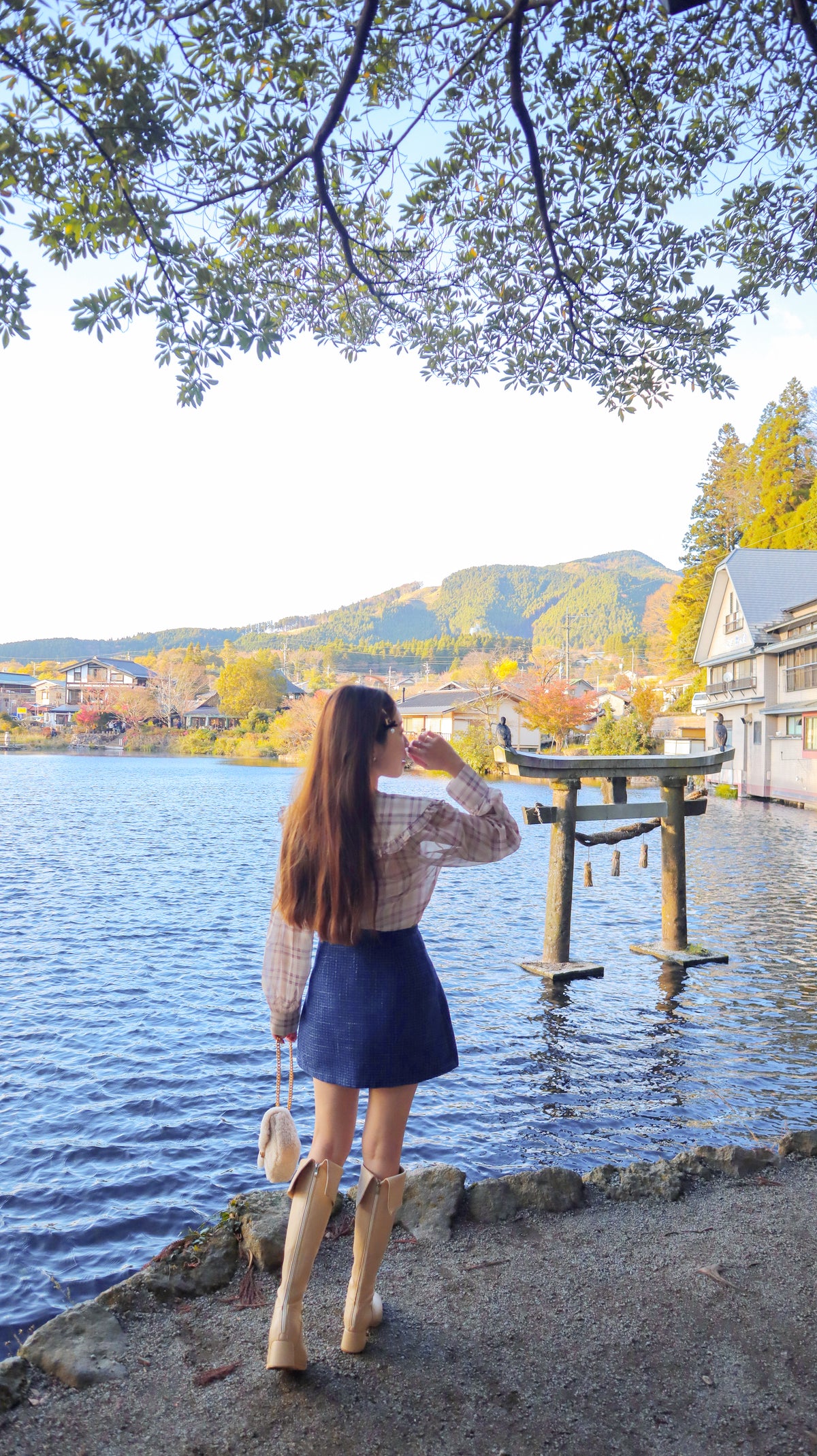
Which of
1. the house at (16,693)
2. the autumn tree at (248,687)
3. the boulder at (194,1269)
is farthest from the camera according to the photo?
the house at (16,693)

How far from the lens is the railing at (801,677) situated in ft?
89.0

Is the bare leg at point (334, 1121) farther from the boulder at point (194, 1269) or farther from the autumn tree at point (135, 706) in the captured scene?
the autumn tree at point (135, 706)

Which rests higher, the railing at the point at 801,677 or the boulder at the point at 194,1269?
the railing at the point at 801,677

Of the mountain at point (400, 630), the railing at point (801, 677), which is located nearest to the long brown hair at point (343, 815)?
the railing at point (801, 677)

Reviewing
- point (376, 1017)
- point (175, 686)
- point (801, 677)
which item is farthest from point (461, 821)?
point (175, 686)

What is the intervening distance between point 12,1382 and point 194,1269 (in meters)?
0.74

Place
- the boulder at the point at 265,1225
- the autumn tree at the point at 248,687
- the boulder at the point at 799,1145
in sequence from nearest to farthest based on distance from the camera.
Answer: the boulder at the point at 265,1225 → the boulder at the point at 799,1145 → the autumn tree at the point at 248,687

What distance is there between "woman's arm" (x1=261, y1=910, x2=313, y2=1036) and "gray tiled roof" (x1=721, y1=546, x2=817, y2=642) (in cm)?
3171

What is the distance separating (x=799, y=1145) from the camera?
4.41 metres

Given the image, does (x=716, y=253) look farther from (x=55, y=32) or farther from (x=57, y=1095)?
(x=57, y=1095)

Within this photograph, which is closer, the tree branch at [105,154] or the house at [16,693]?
the tree branch at [105,154]

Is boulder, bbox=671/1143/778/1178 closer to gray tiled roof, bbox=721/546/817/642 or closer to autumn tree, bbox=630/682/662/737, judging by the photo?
gray tiled roof, bbox=721/546/817/642

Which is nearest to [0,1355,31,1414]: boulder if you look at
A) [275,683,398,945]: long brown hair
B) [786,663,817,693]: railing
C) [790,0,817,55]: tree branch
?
[275,683,398,945]: long brown hair

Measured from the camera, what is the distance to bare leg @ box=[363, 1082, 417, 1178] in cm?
243
